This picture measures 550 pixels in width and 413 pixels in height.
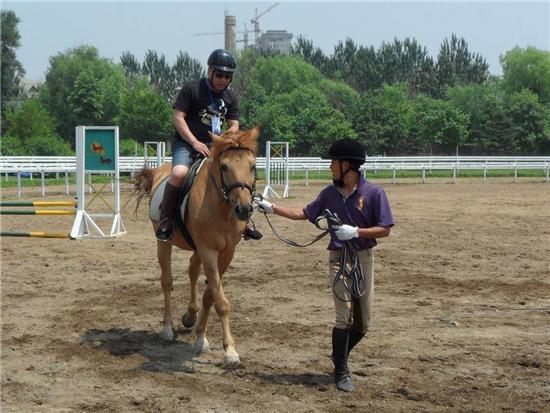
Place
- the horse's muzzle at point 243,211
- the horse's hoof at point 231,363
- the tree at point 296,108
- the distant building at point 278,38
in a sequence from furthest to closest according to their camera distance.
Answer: the distant building at point 278,38 → the tree at point 296,108 → the horse's hoof at point 231,363 → the horse's muzzle at point 243,211

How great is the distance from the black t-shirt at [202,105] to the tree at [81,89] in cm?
7291

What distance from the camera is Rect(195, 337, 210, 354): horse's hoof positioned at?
7316mm

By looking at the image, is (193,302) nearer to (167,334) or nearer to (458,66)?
(167,334)

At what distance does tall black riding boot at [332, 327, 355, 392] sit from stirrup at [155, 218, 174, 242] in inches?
93.0

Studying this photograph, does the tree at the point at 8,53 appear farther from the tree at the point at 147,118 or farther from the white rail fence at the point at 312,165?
the white rail fence at the point at 312,165

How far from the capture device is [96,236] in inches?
598

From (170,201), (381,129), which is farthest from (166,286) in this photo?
(381,129)

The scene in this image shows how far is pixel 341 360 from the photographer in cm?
614

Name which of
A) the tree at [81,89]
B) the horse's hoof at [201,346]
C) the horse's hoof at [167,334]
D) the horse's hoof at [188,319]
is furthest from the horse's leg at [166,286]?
the tree at [81,89]

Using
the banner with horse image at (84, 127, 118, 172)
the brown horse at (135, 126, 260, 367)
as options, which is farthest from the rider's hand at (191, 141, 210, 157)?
the banner with horse image at (84, 127, 118, 172)

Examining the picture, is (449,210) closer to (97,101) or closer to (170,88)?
(97,101)

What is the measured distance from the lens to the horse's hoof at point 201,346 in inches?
288

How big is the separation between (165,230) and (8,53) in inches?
3159

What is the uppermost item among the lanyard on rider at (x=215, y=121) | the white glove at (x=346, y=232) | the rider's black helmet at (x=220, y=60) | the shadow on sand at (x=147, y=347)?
the rider's black helmet at (x=220, y=60)
